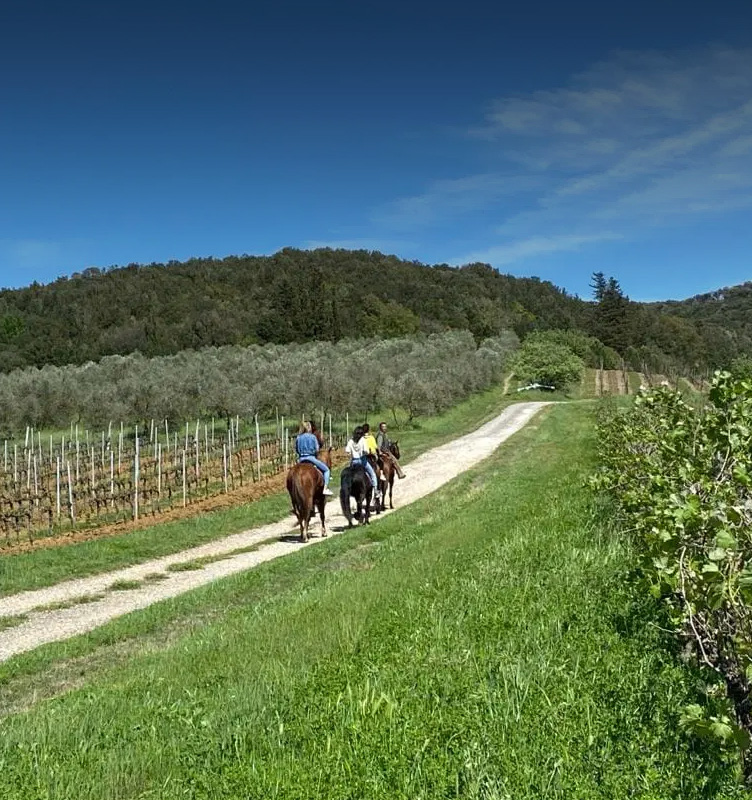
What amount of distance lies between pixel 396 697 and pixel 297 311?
322 ft

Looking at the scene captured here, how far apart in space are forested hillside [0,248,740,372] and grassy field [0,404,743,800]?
91.6 metres

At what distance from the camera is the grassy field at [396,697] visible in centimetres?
400

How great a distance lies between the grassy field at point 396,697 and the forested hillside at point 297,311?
91588 millimetres

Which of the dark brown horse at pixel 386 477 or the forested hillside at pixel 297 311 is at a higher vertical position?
the forested hillside at pixel 297 311

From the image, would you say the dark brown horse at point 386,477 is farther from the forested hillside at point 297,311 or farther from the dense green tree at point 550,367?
the forested hillside at point 297,311

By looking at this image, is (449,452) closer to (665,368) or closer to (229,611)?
(229,611)

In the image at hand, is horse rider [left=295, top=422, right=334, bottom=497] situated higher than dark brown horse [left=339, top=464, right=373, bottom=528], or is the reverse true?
horse rider [left=295, top=422, right=334, bottom=497]

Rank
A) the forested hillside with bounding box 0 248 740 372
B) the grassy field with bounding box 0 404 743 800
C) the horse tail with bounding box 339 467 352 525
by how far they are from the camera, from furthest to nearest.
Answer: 1. the forested hillside with bounding box 0 248 740 372
2. the horse tail with bounding box 339 467 352 525
3. the grassy field with bounding box 0 404 743 800

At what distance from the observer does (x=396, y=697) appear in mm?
5055

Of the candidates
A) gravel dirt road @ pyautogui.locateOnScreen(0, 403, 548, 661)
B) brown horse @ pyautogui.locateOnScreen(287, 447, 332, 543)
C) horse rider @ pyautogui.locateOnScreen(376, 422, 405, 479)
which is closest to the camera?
gravel dirt road @ pyautogui.locateOnScreen(0, 403, 548, 661)

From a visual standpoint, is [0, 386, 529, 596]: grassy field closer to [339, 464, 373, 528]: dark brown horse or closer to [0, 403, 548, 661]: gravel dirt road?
[0, 403, 548, 661]: gravel dirt road

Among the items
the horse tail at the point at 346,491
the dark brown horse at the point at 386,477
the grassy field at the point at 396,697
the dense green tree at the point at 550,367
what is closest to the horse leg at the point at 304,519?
the horse tail at the point at 346,491

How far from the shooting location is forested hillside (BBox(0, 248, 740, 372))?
105250 mm

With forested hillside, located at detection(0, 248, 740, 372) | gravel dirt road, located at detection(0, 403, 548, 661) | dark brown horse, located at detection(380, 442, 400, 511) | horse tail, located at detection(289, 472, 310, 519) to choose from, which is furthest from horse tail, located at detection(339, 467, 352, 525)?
forested hillside, located at detection(0, 248, 740, 372)
